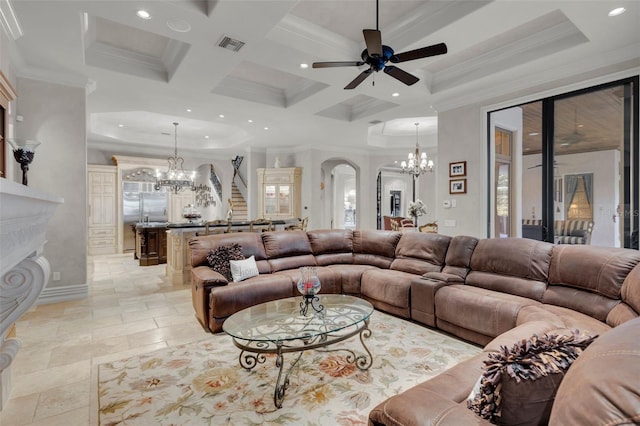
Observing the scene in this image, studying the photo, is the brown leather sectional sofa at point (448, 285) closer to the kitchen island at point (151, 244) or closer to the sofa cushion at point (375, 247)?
the sofa cushion at point (375, 247)

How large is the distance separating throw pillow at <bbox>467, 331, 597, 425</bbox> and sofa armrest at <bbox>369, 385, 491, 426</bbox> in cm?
6

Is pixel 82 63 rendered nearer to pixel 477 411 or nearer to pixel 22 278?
pixel 22 278

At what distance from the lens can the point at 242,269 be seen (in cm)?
370

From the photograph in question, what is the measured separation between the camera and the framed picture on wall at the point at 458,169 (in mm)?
5062

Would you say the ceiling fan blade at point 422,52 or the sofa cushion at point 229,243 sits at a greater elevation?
the ceiling fan blade at point 422,52

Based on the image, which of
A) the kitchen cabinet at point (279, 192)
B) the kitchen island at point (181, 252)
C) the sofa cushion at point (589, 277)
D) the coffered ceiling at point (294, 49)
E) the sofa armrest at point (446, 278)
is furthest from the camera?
the kitchen cabinet at point (279, 192)

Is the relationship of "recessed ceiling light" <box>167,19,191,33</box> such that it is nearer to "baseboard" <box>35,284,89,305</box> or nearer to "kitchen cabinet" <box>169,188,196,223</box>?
"baseboard" <box>35,284,89,305</box>

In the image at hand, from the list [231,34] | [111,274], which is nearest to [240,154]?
[111,274]

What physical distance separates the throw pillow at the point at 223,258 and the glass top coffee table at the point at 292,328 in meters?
1.01

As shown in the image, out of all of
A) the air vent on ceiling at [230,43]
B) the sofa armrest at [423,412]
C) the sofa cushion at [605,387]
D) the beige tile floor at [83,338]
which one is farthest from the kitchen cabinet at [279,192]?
the sofa cushion at [605,387]

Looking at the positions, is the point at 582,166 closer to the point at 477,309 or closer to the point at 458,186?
the point at 458,186

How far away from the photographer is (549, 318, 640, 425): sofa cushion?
0.67m

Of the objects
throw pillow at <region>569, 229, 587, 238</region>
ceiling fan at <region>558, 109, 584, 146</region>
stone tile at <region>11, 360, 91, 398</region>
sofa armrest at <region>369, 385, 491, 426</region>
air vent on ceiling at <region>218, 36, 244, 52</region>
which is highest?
air vent on ceiling at <region>218, 36, 244, 52</region>

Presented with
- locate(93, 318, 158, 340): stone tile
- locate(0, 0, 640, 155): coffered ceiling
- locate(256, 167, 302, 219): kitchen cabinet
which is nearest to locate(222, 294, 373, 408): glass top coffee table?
locate(93, 318, 158, 340): stone tile
